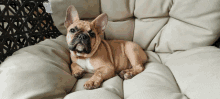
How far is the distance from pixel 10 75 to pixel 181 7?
4.42ft

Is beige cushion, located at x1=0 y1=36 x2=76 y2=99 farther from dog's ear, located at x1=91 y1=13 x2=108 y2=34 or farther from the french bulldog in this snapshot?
dog's ear, located at x1=91 y1=13 x2=108 y2=34

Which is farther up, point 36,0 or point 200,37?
point 36,0

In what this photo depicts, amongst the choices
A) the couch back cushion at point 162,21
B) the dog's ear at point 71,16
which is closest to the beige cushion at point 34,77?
the dog's ear at point 71,16

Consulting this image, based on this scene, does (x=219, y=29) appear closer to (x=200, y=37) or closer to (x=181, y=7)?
(x=200, y=37)

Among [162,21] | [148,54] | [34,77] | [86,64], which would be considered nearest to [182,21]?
[162,21]

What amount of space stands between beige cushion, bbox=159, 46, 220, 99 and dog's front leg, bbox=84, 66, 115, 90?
1.58ft

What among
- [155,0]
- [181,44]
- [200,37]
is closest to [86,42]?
[155,0]

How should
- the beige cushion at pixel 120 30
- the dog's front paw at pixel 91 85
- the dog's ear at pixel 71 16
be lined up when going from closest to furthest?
the dog's front paw at pixel 91 85 < the dog's ear at pixel 71 16 < the beige cushion at pixel 120 30

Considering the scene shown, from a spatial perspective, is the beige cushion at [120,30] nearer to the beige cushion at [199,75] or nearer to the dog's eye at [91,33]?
the dog's eye at [91,33]

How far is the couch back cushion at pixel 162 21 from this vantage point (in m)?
1.04

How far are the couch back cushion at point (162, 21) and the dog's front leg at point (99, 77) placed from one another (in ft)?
1.54

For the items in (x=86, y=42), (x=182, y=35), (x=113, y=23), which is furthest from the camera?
(x=113, y=23)

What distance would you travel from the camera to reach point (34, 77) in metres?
0.70

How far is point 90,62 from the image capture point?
1.04 metres
